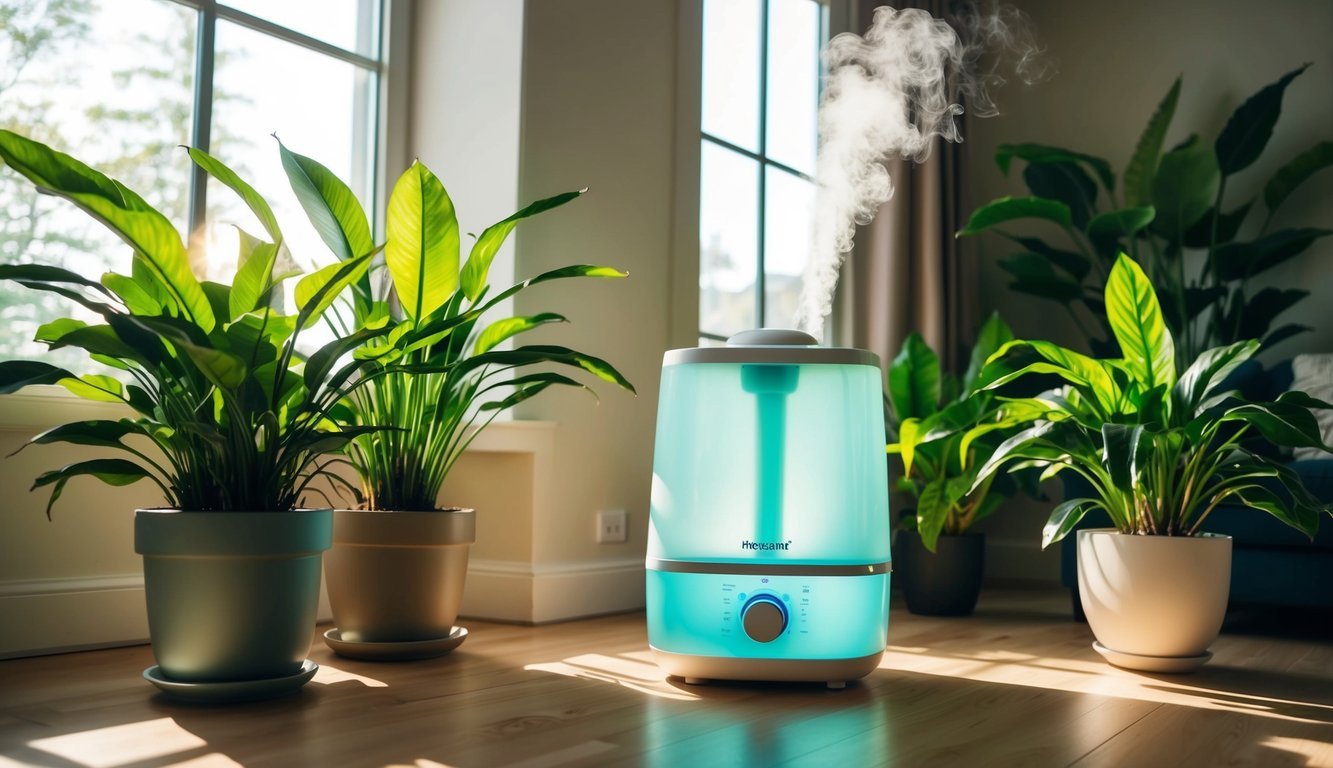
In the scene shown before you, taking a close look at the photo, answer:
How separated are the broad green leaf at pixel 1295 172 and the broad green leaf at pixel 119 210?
305 centimetres

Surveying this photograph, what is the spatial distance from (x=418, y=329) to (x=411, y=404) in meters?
0.19

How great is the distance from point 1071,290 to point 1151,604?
1.73 m

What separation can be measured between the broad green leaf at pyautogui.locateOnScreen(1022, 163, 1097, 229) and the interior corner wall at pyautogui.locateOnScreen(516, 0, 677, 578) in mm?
1302

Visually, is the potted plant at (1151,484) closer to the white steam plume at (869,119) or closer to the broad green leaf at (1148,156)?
the white steam plume at (869,119)

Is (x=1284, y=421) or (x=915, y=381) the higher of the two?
(x=915, y=381)

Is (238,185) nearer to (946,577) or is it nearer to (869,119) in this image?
(946,577)

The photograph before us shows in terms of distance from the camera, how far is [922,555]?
2.91m

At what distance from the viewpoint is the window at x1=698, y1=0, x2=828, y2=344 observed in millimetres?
3166

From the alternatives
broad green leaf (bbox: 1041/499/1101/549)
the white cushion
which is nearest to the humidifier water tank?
broad green leaf (bbox: 1041/499/1101/549)

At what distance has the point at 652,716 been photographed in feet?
5.02

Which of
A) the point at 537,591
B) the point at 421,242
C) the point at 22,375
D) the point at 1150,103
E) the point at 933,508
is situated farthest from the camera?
the point at 1150,103

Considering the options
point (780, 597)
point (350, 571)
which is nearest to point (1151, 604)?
point (780, 597)

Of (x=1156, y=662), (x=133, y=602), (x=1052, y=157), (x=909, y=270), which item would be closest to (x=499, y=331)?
(x=133, y=602)

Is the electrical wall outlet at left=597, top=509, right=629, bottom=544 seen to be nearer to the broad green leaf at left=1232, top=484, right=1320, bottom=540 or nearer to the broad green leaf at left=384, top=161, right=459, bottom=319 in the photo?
the broad green leaf at left=384, top=161, right=459, bottom=319
